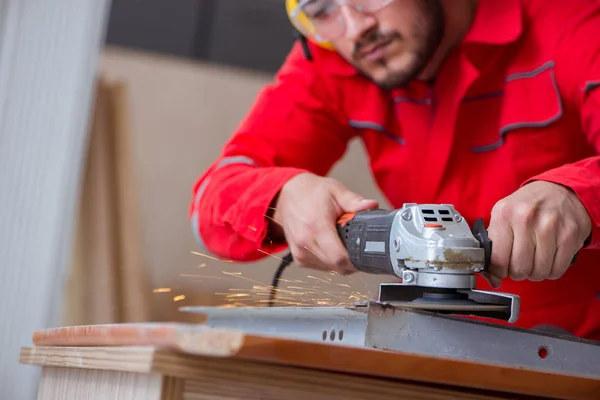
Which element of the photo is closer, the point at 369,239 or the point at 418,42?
the point at 369,239

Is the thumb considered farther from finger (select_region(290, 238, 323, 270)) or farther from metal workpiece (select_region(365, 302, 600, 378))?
metal workpiece (select_region(365, 302, 600, 378))

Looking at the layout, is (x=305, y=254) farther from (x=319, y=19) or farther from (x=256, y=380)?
(x=256, y=380)

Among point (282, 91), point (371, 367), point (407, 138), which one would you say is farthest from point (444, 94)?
point (371, 367)

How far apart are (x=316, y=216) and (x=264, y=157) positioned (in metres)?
0.53

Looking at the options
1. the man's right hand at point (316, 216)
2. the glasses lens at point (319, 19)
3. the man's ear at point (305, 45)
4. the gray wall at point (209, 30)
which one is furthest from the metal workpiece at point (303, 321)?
the gray wall at point (209, 30)

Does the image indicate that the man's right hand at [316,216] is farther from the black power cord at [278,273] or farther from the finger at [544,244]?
the finger at [544,244]

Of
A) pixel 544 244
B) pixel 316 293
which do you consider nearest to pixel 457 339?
pixel 544 244

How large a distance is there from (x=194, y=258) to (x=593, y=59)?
3480 mm

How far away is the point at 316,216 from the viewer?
167 centimetres

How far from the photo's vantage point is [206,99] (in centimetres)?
496

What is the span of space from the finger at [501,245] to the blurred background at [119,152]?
22.4 inches

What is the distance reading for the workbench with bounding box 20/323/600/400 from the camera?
0.87 meters

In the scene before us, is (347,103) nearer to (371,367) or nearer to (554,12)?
(554,12)

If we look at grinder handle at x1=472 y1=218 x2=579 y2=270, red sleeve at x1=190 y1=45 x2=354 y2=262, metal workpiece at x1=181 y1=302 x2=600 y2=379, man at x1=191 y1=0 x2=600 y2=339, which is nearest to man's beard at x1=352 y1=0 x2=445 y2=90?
man at x1=191 y1=0 x2=600 y2=339
